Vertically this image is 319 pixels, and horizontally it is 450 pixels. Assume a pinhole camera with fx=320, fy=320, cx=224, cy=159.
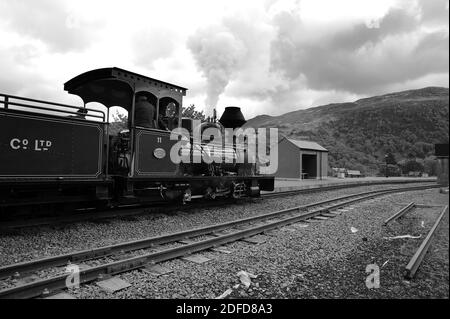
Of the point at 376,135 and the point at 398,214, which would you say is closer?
the point at 398,214

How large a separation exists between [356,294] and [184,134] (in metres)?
6.46

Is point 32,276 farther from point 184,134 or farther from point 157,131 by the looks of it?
point 184,134

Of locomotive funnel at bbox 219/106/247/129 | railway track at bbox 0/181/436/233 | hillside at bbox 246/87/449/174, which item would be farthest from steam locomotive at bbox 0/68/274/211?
hillside at bbox 246/87/449/174

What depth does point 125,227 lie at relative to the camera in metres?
6.81

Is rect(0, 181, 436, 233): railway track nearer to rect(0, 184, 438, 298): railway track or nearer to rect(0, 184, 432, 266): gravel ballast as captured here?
rect(0, 184, 432, 266): gravel ballast

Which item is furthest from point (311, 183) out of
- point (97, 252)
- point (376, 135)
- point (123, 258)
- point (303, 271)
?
point (376, 135)

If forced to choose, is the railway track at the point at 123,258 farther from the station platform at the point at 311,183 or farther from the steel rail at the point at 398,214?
the station platform at the point at 311,183

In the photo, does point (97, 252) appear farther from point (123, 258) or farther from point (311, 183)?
point (311, 183)

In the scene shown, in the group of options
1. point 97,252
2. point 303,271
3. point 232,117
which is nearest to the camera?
point 303,271

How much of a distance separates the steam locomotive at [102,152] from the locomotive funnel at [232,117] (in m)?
0.93

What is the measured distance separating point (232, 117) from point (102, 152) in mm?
5450

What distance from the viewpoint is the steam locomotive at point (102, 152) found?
5.97 m

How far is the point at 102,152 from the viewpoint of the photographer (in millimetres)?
7281
